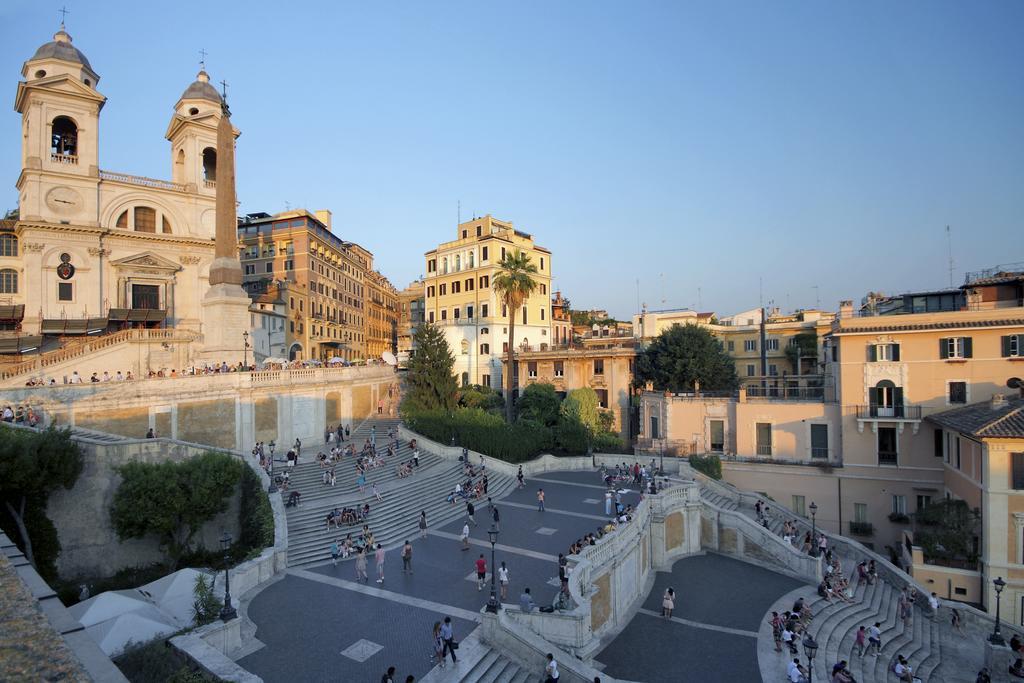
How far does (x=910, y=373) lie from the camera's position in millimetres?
33781

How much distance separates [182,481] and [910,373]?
39407 mm

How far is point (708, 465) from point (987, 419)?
576 inches

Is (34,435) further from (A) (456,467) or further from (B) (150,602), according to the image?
(A) (456,467)

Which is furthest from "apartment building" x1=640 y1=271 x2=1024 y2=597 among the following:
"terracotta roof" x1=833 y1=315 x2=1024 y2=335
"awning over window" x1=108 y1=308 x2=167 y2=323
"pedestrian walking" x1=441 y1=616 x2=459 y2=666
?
"awning over window" x1=108 y1=308 x2=167 y2=323

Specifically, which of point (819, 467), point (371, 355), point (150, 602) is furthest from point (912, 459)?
point (371, 355)

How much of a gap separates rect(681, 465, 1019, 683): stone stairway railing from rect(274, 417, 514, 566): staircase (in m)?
15.4

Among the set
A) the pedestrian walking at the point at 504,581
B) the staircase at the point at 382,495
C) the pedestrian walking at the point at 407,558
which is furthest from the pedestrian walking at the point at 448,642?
the staircase at the point at 382,495

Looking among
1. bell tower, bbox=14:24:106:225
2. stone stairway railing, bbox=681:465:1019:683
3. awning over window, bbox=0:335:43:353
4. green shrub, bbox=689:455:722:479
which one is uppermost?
bell tower, bbox=14:24:106:225

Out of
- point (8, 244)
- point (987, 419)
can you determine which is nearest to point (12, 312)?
point (8, 244)

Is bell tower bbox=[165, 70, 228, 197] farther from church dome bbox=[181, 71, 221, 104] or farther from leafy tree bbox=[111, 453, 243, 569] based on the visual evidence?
leafy tree bbox=[111, 453, 243, 569]

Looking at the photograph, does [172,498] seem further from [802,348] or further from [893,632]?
[802,348]

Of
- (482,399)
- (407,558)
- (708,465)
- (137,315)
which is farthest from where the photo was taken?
(482,399)

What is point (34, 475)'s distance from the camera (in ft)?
65.6

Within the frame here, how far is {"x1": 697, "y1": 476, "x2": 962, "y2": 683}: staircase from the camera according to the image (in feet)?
65.1
